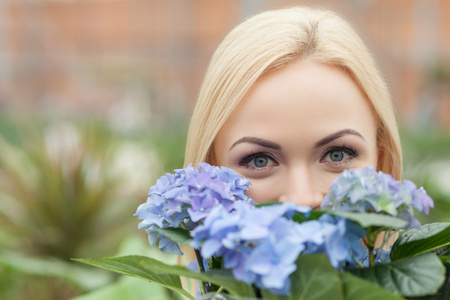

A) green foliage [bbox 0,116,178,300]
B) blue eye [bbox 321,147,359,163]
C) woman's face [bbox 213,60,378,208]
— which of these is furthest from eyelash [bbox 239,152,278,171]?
green foliage [bbox 0,116,178,300]

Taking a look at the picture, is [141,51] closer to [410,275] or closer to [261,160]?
[261,160]

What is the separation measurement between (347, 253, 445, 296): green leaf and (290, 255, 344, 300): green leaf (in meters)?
0.08

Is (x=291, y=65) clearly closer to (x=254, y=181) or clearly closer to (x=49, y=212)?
(x=254, y=181)

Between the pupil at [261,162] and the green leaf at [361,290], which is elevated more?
the pupil at [261,162]

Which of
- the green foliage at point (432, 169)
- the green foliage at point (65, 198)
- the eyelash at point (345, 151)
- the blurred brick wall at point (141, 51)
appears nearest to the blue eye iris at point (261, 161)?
the eyelash at point (345, 151)

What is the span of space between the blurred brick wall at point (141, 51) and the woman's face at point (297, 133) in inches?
324

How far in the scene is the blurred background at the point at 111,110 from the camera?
3.53 meters

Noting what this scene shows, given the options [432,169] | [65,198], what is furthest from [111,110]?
[432,169]

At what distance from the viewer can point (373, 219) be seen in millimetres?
679

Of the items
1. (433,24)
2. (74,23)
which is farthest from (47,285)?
(74,23)

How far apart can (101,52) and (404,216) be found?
488 inches

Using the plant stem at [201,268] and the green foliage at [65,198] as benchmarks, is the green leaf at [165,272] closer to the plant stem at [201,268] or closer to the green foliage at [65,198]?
the plant stem at [201,268]

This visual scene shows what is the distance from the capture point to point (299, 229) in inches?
27.0

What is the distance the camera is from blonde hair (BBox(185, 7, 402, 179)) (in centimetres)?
121
